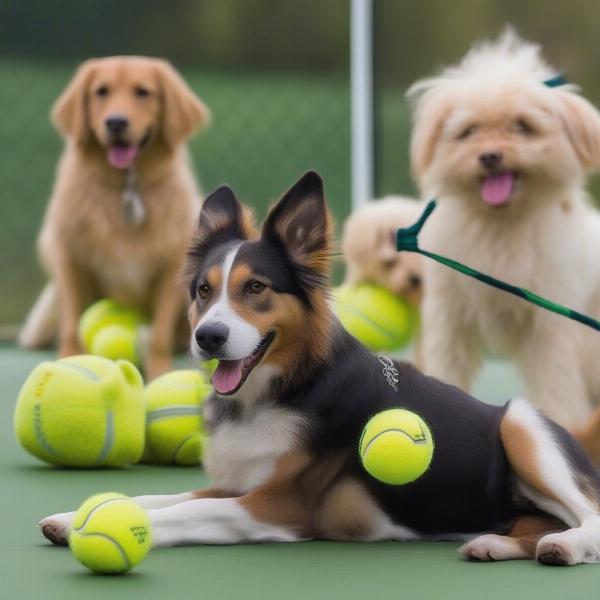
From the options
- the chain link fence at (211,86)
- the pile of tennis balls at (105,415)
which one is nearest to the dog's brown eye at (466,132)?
the pile of tennis balls at (105,415)

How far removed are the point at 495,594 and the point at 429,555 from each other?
17.7 inches

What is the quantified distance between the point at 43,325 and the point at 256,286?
597cm

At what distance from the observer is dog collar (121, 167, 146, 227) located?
26.2 feet

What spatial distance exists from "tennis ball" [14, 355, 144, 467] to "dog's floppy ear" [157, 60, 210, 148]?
326 centimetres

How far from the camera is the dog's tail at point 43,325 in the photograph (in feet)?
31.3

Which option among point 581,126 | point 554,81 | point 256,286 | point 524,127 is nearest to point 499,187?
point 524,127

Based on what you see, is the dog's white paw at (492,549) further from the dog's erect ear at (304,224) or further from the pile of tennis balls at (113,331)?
the pile of tennis balls at (113,331)

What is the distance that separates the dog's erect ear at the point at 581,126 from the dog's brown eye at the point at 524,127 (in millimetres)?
158

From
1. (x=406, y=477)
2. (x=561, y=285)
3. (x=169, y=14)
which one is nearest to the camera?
(x=406, y=477)

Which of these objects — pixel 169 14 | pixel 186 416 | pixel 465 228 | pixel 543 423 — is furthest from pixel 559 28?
pixel 543 423

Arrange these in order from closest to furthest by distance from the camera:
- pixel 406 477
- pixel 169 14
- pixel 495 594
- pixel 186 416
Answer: pixel 495 594 < pixel 406 477 < pixel 186 416 < pixel 169 14

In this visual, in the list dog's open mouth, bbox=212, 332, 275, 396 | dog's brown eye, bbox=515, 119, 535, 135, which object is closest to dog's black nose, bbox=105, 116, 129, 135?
dog's brown eye, bbox=515, 119, 535, 135

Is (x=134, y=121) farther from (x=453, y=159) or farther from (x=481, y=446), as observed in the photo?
(x=481, y=446)

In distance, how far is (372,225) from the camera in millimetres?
7898
